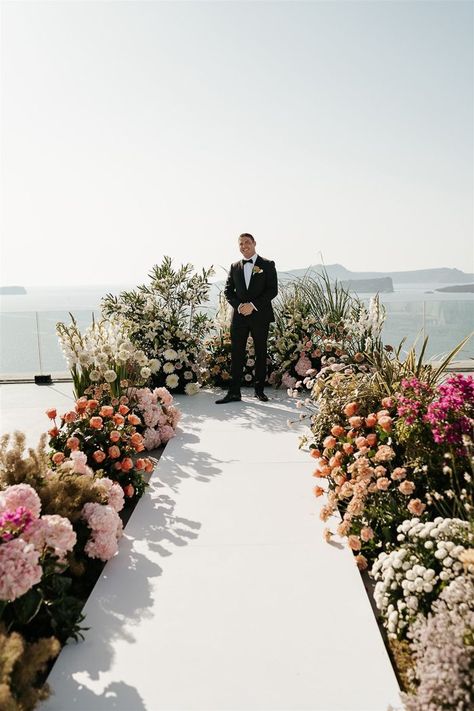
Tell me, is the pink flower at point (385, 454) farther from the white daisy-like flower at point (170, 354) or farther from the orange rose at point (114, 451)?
the white daisy-like flower at point (170, 354)

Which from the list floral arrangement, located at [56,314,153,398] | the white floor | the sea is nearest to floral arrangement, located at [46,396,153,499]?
the white floor

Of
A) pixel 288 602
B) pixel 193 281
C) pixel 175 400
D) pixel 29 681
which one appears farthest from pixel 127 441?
pixel 193 281

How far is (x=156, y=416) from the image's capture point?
4414mm

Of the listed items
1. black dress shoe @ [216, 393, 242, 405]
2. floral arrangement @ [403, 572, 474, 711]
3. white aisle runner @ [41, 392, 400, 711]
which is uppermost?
floral arrangement @ [403, 572, 474, 711]

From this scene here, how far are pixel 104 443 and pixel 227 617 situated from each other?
4.86 feet

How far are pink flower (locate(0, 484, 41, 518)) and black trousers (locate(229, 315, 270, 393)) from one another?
4.03m

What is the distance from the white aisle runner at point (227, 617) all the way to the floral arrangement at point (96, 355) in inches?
50.1

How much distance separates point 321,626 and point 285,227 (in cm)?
735

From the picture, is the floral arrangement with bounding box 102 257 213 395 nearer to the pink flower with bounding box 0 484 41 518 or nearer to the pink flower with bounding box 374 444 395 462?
the pink flower with bounding box 374 444 395 462

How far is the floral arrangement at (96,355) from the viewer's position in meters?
4.39

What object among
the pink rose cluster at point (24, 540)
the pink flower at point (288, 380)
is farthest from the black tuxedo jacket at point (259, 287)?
the pink rose cluster at point (24, 540)

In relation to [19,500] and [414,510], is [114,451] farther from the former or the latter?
[414,510]

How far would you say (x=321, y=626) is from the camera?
6.84ft

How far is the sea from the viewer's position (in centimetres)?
767
